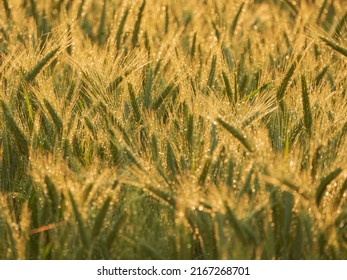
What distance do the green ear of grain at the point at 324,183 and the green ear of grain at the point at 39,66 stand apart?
2.94 ft

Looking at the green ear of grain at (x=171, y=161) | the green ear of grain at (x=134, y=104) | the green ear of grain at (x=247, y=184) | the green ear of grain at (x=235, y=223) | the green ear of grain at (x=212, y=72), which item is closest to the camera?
the green ear of grain at (x=235, y=223)

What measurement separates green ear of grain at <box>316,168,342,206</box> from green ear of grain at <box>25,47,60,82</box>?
898 millimetres

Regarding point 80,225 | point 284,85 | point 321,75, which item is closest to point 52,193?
point 80,225

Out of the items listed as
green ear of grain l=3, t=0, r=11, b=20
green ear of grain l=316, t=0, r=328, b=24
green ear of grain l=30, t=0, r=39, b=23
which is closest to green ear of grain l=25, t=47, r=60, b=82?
green ear of grain l=3, t=0, r=11, b=20

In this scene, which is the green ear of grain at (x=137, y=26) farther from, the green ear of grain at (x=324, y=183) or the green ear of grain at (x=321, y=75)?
the green ear of grain at (x=324, y=183)

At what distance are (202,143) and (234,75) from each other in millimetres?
451

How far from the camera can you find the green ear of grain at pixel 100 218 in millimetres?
1458

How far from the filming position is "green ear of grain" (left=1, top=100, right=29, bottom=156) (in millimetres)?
1871

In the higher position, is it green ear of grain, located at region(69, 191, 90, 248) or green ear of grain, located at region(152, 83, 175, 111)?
green ear of grain, located at region(152, 83, 175, 111)

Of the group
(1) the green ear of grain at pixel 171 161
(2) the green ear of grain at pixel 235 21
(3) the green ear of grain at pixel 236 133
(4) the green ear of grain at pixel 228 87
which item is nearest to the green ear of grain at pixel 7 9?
(2) the green ear of grain at pixel 235 21

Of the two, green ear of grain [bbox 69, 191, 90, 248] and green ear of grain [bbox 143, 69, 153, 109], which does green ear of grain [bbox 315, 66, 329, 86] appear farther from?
green ear of grain [bbox 69, 191, 90, 248]

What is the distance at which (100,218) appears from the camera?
1458 millimetres
